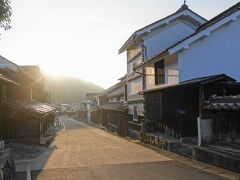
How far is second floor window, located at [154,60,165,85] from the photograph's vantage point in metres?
24.4

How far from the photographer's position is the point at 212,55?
20688 millimetres

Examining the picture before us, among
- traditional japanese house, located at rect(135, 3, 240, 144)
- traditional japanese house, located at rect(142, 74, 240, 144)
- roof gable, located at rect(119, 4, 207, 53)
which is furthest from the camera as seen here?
roof gable, located at rect(119, 4, 207, 53)

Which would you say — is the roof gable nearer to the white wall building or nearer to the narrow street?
the white wall building

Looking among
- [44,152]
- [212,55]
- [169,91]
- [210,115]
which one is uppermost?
[212,55]

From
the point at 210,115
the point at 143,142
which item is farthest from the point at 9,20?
the point at 143,142

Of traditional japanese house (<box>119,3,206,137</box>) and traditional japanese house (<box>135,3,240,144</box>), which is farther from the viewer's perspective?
traditional japanese house (<box>119,3,206,137</box>)

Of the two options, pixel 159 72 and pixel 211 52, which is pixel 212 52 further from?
pixel 159 72

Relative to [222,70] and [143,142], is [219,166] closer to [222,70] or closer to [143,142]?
[222,70]

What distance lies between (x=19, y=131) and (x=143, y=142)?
30.4 ft

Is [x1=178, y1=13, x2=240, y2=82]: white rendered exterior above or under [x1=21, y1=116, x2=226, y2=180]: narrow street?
above

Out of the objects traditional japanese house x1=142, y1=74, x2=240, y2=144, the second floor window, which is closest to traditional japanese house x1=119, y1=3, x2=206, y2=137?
the second floor window

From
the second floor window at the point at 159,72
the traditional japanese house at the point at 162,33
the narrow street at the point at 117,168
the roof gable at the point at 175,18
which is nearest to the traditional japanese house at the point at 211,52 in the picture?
the second floor window at the point at 159,72

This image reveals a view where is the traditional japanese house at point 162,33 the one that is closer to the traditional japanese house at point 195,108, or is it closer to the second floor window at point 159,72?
the second floor window at point 159,72

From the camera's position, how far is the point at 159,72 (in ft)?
82.3
